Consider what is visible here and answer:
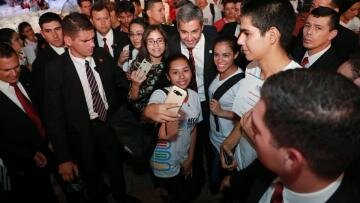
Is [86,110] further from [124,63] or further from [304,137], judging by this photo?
[304,137]

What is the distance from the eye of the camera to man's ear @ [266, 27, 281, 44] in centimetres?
181

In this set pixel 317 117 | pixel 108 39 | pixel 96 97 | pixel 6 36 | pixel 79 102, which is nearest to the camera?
pixel 317 117

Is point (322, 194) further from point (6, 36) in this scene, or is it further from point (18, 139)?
point (6, 36)

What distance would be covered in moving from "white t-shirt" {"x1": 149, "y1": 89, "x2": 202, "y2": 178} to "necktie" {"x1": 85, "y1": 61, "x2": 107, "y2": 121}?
25.5 inches

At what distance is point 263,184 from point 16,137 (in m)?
2.30

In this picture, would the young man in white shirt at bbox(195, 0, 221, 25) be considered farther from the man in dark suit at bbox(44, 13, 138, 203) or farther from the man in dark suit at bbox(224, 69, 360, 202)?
the man in dark suit at bbox(224, 69, 360, 202)

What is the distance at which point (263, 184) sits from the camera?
4.59 ft

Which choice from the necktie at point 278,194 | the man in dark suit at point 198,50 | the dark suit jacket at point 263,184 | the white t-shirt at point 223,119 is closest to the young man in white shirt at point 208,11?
the man in dark suit at point 198,50

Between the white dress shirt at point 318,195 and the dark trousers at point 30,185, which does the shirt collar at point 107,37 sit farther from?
the white dress shirt at point 318,195

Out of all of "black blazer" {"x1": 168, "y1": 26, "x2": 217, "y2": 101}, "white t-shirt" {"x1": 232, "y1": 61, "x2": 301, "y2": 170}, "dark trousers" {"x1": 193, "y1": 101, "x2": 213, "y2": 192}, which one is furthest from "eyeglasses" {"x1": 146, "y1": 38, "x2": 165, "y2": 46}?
"white t-shirt" {"x1": 232, "y1": 61, "x2": 301, "y2": 170}

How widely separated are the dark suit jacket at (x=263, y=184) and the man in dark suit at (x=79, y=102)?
167 cm

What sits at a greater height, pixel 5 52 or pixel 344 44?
pixel 5 52

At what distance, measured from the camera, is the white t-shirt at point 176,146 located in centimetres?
267

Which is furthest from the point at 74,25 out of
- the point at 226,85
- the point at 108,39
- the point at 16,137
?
the point at 108,39
